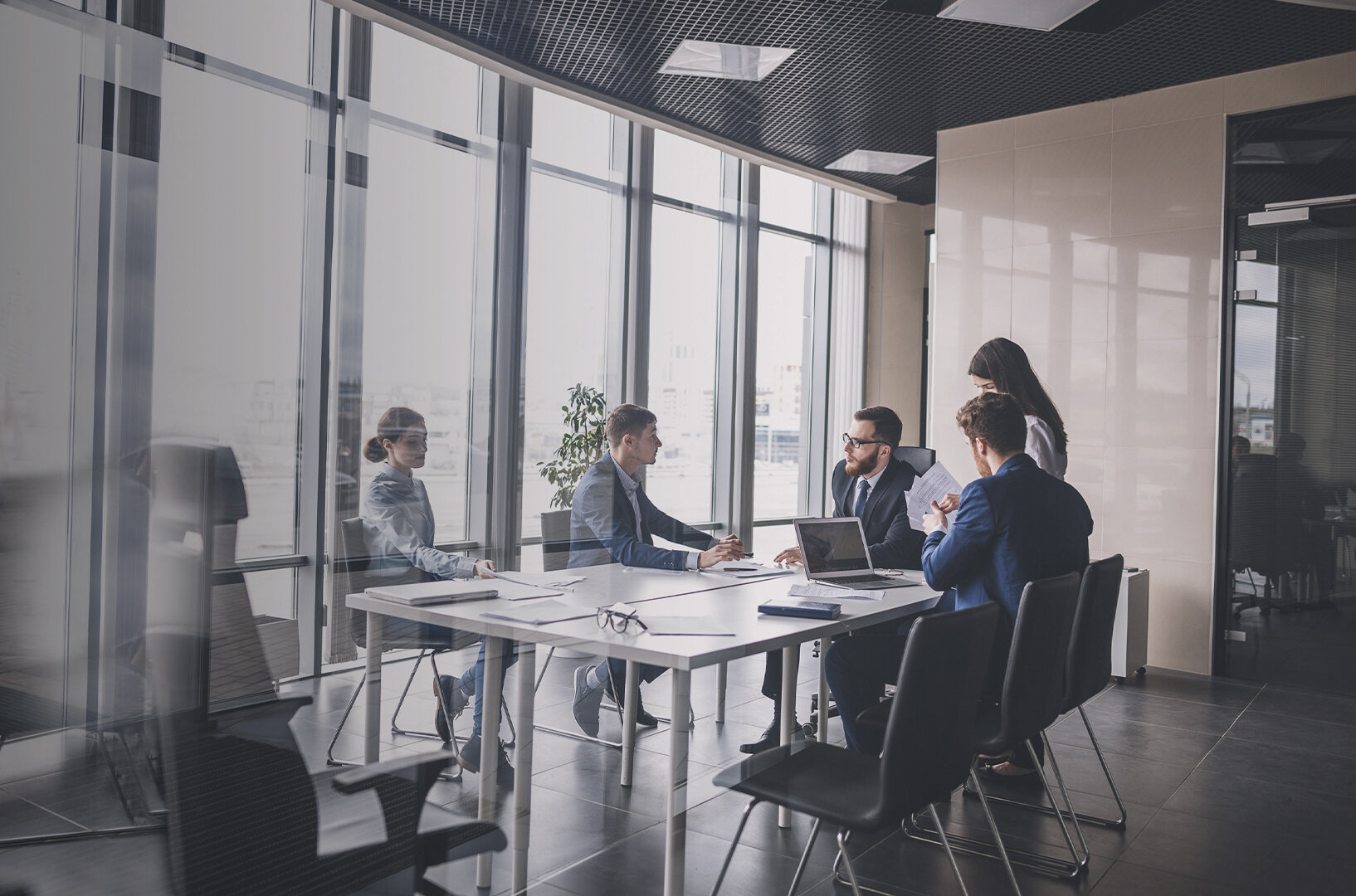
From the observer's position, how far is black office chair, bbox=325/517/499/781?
2061mm

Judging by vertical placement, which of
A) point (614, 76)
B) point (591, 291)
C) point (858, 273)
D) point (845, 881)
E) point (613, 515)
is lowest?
point (845, 881)

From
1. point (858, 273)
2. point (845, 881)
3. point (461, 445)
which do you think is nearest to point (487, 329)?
point (461, 445)

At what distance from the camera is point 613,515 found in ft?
13.2

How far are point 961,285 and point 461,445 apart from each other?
445 centimetres

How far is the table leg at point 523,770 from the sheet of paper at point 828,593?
1105 mm

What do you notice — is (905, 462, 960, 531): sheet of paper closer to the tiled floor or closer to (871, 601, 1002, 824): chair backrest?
the tiled floor

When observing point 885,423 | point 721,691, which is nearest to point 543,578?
point 721,691

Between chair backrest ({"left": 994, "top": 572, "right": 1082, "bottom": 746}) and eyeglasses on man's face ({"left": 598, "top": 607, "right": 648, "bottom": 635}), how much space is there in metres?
1.04

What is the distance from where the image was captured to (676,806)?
2561mm

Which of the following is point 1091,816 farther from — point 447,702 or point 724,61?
point 724,61

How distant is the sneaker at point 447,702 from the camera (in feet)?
7.23

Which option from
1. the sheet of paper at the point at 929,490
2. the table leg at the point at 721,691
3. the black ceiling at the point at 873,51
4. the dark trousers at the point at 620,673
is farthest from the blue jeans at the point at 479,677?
the black ceiling at the point at 873,51

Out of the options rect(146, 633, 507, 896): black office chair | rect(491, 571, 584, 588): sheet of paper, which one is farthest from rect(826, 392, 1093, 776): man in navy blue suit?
rect(146, 633, 507, 896): black office chair

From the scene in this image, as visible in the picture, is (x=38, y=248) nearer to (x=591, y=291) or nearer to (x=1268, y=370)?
(x=591, y=291)
